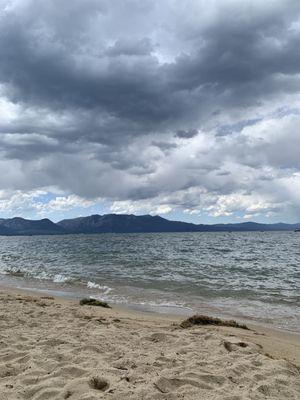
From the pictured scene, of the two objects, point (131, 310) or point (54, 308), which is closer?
point (54, 308)

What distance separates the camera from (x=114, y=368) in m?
6.48

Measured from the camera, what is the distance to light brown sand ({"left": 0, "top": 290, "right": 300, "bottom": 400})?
222 inches

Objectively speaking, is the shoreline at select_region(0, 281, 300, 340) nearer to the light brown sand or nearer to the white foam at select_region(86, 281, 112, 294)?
the light brown sand

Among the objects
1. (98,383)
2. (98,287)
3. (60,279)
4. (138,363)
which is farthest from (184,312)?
(60,279)

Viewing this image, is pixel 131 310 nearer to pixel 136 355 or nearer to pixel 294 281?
pixel 136 355

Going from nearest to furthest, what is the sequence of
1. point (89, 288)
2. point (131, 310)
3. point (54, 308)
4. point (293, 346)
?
point (293, 346), point (54, 308), point (131, 310), point (89, 288)

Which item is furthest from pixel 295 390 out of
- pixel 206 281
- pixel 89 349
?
pixel 206 281

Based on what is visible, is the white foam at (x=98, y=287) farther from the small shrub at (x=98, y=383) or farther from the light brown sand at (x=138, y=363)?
the small shrub at (x=98, y=383)

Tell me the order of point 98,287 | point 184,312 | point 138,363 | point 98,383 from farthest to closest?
point 98,287, point 184,312, point 138,363, point 98,383

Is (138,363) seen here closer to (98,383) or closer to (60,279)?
(98,383)

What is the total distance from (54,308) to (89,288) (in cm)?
981

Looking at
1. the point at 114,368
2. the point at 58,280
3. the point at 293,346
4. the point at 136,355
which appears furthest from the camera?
the point at 58,280

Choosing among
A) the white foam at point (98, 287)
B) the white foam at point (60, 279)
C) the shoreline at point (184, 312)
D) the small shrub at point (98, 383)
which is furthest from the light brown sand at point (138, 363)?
the white foam at point (60, 279)

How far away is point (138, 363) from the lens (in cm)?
677
